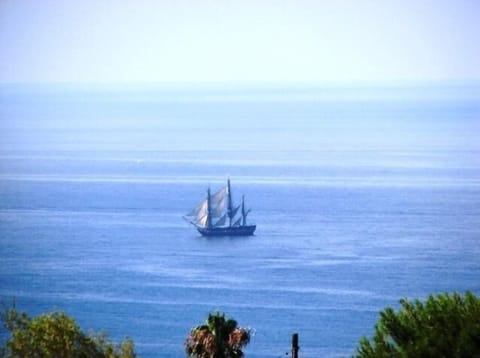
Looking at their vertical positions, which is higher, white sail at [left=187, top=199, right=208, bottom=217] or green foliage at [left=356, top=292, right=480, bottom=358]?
white sail at [left=187, top=199, right=208, bottom=217]

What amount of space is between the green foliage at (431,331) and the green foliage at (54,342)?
3667 millimetres

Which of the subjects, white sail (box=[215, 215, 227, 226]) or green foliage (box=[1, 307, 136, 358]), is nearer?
green foliage (box=[1, 307, 136, 358])

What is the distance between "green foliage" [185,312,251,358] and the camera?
19.1m

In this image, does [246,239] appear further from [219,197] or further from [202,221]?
A: [219,197]

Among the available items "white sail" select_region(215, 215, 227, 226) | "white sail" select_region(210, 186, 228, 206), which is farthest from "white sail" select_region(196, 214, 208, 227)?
"white sail" select_region(210, 186, 228, 206)

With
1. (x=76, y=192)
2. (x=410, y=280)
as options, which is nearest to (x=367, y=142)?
(x=76, y=192)

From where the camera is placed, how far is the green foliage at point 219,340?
1909cm

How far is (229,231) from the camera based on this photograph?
8406 centimetres

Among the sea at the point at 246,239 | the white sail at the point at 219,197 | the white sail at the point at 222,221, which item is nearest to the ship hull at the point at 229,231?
the sea at the point at 246,239

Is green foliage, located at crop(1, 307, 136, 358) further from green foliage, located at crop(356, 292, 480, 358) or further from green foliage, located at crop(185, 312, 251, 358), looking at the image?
green foliage, located at crop(356, 292, 480, 358)

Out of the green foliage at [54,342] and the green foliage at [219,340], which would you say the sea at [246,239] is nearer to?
the green foliage at [54,342]

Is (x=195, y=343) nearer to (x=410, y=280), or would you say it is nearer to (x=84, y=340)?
(x=84, y=340)

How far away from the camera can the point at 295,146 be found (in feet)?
478

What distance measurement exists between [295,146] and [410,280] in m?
80.6
